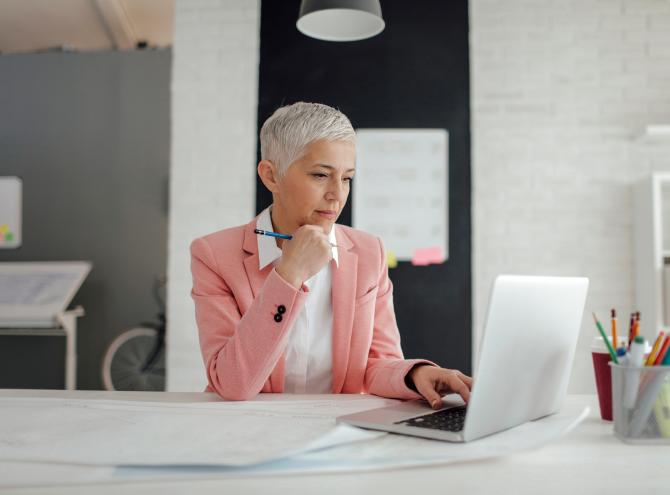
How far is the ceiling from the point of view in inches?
188

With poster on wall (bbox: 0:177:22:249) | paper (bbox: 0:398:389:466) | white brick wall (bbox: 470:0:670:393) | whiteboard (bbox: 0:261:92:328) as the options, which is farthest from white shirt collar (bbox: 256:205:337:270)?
poster on wall (bbox: 0:177:22:249)

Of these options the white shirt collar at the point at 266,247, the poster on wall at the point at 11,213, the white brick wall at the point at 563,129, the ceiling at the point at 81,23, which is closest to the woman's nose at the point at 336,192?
the white shirt collar at the point at 266,247

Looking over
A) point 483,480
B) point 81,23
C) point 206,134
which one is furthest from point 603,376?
point 81,23

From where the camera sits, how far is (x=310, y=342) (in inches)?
57.7

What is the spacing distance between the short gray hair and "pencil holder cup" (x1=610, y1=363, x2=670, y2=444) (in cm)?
75

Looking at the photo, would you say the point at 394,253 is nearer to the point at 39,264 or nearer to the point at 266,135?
the point at 266,135

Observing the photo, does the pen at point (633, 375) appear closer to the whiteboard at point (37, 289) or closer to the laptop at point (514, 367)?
the laptop at point (514, 367)

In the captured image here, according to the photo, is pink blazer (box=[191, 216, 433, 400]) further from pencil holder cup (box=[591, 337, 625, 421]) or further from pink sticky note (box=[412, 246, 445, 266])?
pink sticky note (box=[412, 246, 445, 266])

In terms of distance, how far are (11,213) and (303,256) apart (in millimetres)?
3997

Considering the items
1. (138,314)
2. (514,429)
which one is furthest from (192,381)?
(514,429)

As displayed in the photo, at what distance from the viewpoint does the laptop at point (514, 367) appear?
0.81 metres

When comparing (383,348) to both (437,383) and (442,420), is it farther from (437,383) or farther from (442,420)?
(442,420)

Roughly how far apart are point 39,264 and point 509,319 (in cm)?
419

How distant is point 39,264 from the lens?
14.4ft
